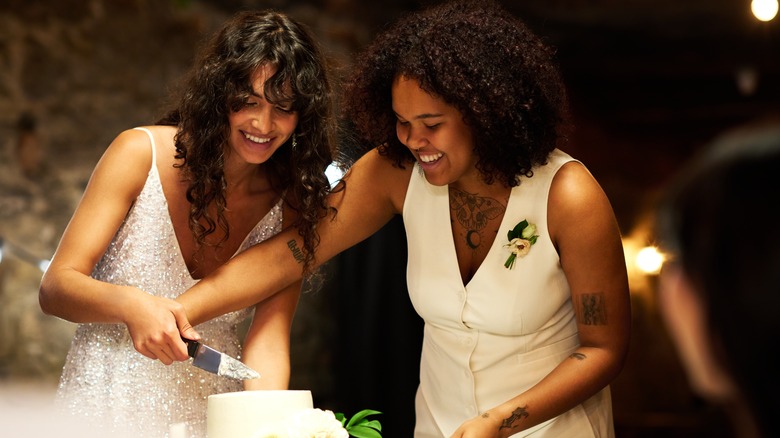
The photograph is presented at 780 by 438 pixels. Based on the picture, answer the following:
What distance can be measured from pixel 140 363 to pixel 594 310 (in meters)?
1.09

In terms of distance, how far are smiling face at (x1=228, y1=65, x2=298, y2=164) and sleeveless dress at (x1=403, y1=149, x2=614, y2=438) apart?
0.45 m

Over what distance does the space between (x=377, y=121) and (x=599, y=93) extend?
4.89m

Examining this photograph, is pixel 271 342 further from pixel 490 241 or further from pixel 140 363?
pixel 490 241

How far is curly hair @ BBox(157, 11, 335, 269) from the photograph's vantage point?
2211 mm

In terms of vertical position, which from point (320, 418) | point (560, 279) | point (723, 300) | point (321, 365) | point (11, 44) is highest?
point (11, 44)

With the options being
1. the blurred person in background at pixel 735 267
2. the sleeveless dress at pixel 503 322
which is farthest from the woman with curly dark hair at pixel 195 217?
the blurred person in background at pixel 735 267

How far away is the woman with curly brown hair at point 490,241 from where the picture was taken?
6.95ft

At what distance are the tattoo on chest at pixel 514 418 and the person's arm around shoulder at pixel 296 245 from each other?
642 mm

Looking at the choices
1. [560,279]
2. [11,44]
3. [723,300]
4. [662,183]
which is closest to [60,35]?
[11,44]

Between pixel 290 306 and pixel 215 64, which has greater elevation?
pixel 215 64

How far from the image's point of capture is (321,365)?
4.98 metres

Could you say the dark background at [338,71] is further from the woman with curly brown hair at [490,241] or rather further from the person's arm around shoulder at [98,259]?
the person's arm around shoulder at [98,259]

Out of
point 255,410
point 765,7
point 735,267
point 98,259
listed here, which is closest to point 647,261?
point 765,7

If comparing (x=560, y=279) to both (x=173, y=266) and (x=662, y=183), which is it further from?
(x=662, y=183)
